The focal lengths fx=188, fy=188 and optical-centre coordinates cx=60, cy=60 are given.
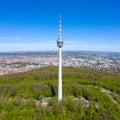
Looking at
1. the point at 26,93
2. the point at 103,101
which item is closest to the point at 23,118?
the point at 26,93

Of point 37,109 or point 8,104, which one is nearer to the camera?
point 37,109

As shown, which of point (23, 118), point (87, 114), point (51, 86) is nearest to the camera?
point (23, 118)

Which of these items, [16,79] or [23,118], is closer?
[23,118]

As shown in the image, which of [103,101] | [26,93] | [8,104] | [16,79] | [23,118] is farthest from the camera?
[16,79]

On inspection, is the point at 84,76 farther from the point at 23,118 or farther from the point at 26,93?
the point at 23,118

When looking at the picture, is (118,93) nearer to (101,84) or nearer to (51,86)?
(101,84)

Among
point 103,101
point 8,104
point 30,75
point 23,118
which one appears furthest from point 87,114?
point 30,75

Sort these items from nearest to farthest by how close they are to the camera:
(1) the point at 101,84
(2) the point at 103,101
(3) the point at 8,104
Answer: (3) the point at 8,104 → (2) the point at 103,101 → (1) the point at 101,84

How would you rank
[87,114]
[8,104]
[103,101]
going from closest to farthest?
[87,114] → [8,104] → [103,101]
